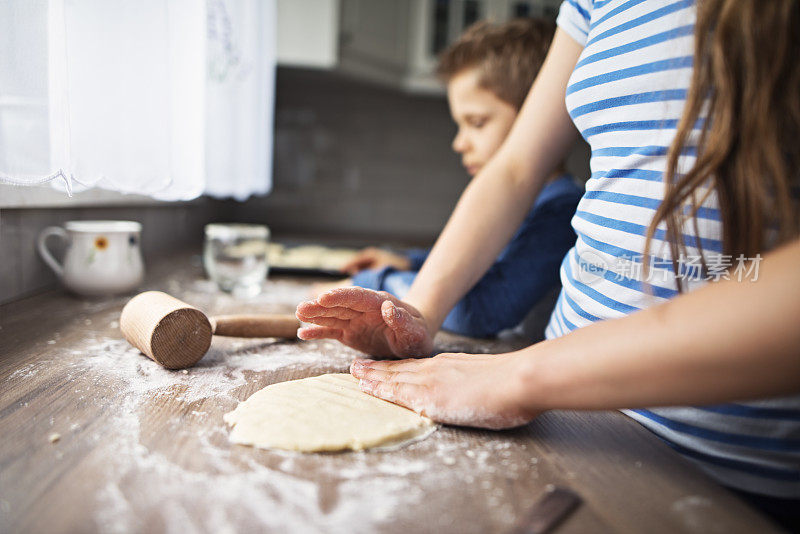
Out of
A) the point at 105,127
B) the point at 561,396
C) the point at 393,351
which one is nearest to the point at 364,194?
the point at 105,127

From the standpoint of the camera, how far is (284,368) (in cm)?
64

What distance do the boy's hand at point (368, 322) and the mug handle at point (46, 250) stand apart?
58 cm

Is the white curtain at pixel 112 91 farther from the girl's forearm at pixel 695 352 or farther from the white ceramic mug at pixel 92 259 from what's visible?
the girl's forearm at pixel 695 352

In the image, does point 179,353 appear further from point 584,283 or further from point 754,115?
point 754,115

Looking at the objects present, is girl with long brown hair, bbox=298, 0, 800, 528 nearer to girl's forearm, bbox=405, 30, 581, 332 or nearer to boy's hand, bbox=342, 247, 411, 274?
girl's forearm, bbox=405, 30, 581, 332

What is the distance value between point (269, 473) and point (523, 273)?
0.63 metres

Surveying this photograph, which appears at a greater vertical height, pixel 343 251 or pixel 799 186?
pixel 799 186

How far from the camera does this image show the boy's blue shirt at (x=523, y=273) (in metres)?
0.84

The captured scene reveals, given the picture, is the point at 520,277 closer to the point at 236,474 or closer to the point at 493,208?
the point at 493,208

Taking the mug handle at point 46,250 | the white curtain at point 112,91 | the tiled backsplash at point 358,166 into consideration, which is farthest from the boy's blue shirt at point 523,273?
the tiled backsplash at point 358,166

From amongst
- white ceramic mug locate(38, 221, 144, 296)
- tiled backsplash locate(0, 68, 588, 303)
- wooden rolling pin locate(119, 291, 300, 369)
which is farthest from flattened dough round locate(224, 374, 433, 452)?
tiled backsplash locate(0, 68, 588, 303)

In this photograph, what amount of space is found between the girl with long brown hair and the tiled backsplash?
5.67ft

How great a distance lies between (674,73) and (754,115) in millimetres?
124

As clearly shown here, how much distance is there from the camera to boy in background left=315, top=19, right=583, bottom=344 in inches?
34.2
